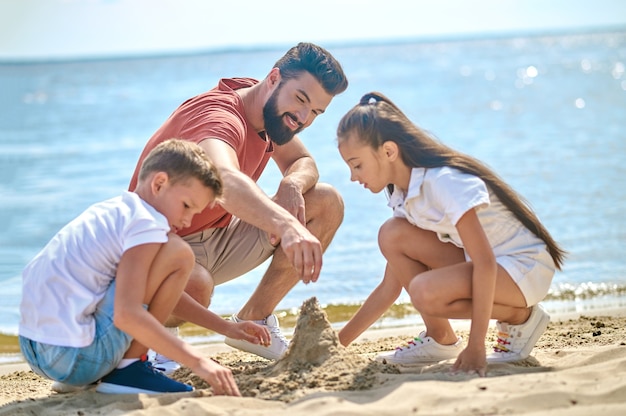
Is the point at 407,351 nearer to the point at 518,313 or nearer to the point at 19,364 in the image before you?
the point at 518,313

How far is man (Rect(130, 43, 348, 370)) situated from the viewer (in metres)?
4.27

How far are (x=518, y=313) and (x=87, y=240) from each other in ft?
6.13

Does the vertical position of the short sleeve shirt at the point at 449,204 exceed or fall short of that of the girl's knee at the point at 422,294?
it exceeds it

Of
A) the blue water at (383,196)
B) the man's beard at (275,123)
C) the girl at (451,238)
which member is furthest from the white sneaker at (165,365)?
the blue water at (383,196)

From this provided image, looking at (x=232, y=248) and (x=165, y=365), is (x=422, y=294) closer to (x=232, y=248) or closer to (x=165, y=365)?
(x=165, y=365)

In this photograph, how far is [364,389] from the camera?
3209 mm

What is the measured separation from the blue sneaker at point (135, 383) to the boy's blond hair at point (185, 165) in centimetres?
78

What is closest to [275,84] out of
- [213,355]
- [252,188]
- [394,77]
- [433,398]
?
[252,188]

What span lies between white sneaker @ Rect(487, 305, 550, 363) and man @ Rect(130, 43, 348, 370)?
1076 millimetres

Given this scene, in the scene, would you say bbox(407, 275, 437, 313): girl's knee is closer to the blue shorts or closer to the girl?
the girl

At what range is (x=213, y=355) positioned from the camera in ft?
15.7

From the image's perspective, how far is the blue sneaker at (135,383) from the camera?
3398 mm

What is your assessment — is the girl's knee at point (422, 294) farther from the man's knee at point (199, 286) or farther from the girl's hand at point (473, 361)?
the man's knee at point (199, 286)

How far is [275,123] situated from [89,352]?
1811mm
